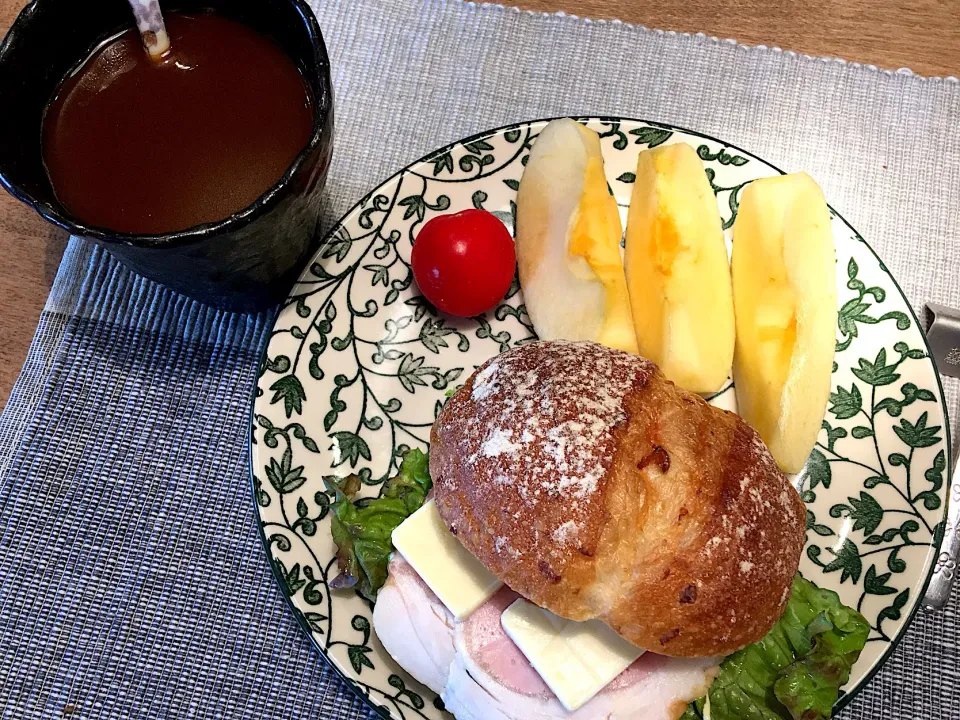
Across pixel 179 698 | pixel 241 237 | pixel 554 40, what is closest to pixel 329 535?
pixel 179 698

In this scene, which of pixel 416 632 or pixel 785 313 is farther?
pixel 785 313

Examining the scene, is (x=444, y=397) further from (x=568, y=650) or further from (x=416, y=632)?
(x=568, y=650)

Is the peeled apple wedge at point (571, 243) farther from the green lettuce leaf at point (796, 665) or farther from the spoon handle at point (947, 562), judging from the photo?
the spoon handle at point (947, 562)

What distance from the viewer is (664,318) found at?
202 cm

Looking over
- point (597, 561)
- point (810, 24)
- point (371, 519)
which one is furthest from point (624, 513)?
point (810, 24)

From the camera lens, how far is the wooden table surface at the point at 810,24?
8.61 ft

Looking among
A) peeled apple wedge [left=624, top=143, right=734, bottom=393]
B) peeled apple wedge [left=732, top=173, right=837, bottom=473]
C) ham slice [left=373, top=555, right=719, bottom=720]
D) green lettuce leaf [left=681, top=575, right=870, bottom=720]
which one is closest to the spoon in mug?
peeled apple wedge [left=624, top=143, right=734, bottom=393]

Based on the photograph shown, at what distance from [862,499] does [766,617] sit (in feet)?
1.63

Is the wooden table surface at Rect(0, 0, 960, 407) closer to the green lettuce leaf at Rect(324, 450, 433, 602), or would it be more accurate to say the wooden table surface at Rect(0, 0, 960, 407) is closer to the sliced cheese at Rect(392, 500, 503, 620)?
the green lettuce leaf at Rect(324, 450, 433, 602)

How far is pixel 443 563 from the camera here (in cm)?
185

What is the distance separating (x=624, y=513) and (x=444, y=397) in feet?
2.28

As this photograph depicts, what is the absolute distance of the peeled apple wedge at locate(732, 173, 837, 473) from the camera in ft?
6.40

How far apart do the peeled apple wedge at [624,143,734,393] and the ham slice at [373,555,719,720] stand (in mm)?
734

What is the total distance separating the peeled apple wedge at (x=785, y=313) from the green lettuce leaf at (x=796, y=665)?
36 centimetres
